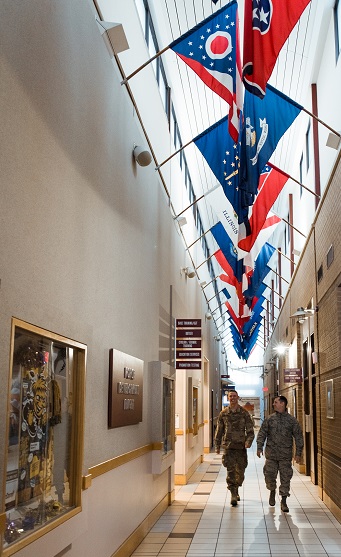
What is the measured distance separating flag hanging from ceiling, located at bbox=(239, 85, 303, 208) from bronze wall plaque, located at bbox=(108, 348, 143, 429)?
7.36 feet

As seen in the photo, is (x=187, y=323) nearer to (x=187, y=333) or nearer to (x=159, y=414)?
(x=187, y=333)

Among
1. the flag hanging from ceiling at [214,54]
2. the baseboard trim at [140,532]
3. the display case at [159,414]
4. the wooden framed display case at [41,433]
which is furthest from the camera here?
the display case at [159,414]

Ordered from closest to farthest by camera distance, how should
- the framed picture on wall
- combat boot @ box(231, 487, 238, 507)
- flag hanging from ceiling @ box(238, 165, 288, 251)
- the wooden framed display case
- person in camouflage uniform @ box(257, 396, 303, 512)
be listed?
the wooden framed display case → the framed picture on wall → person in camouflage uniform @ box(257, 396, 303, 512) → combat boot @ box(231, 487, 238, 507) → flag hanging from ceiling @ box(238, 165, 288, 251)

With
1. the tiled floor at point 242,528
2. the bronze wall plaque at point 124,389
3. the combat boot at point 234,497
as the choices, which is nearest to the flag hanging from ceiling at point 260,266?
the tiled floor at point 242,528

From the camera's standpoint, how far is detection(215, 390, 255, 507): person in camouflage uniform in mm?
9219

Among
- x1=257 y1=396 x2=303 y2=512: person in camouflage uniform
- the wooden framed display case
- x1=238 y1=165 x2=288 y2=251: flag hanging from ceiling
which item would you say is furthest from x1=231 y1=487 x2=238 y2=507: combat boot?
the wooden framed display case

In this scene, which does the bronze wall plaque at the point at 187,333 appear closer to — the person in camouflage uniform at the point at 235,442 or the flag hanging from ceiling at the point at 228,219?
the person in camouflage uniform at the point at 235,442

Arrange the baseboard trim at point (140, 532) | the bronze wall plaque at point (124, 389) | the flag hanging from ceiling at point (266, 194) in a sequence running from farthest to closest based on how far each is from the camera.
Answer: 1. the flag hanging from ceiling at point (266, 194)
2. the baseboard trim at point (140, 532)
3. the bronze wall plaque at point (124, 389)

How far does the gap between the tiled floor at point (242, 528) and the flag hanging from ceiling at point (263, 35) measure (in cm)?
449

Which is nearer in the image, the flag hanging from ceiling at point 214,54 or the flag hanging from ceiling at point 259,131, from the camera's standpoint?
the flag hanging from ceiling at point 214,54

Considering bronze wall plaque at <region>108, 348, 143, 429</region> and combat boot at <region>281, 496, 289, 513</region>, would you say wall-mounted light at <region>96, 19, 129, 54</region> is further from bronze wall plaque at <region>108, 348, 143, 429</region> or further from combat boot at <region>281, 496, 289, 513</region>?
combat boot at <region>281, 496, 289, 513</region>

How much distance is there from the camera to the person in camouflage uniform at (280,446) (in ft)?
28.9

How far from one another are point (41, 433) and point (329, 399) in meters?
5.78

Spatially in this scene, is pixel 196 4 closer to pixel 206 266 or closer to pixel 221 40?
pixel 221 40
